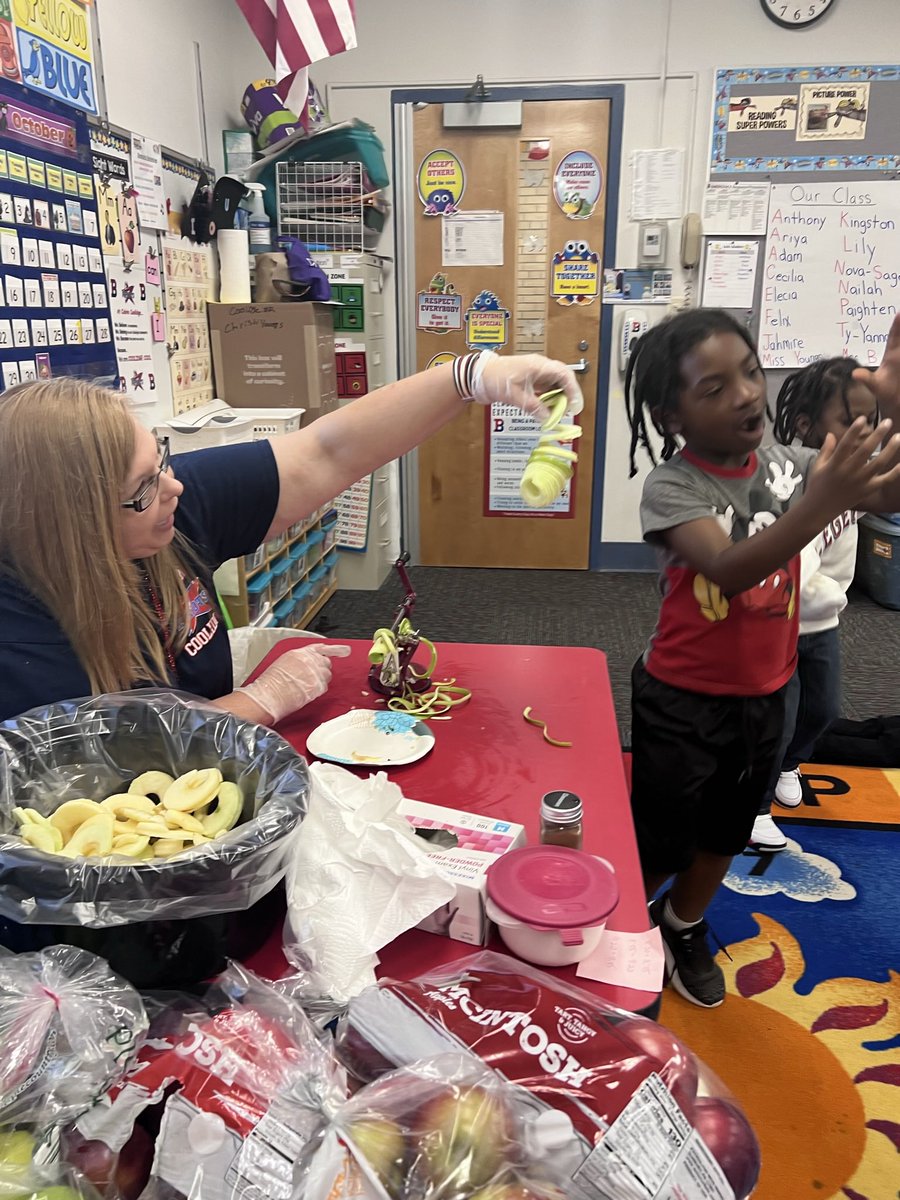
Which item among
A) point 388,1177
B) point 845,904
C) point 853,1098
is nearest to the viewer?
point 388,1177

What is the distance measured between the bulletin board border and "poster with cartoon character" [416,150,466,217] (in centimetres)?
114

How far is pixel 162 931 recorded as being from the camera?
62cm

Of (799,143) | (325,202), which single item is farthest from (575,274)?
(325,202)

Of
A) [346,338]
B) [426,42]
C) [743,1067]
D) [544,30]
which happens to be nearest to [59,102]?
[346,338]

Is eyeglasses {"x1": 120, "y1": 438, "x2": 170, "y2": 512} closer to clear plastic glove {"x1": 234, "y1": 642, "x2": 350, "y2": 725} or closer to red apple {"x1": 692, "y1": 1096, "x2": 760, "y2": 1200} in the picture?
clear plastic glove {"x1": 234, "y1": 642, "x2": 350, "y2": 725}

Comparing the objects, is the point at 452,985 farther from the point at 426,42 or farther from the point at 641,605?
the point at 426,42

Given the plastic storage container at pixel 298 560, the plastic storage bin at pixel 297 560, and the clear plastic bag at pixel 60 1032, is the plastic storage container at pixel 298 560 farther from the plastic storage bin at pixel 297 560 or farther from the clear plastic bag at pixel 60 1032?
the clear plastic bag at pixel 60 1032

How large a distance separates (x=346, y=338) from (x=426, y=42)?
1.37 metres

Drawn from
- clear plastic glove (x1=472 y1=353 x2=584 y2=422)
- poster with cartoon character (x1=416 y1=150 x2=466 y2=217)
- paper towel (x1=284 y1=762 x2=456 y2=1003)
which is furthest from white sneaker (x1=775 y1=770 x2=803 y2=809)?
poster with cartoon character (x1=416 y1=150 x2=466 y2=217)

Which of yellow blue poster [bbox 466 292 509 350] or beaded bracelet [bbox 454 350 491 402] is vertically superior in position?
yellow blue poster [bbox 466 292 509 350]

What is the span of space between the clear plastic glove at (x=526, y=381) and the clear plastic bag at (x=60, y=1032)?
0.97 metres

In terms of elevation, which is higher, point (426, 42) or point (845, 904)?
point (426, 42)

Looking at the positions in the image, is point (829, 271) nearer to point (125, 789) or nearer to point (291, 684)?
point (291, 684)

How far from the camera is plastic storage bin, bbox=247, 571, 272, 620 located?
9.54 feet
